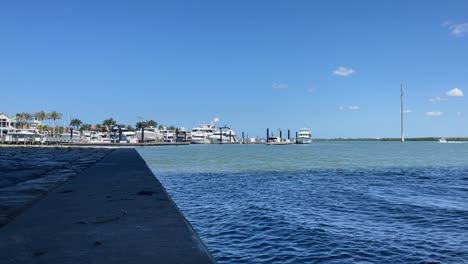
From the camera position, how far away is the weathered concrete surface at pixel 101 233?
4.20 m

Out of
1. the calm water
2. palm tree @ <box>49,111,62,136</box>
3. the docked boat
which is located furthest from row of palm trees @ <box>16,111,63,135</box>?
Result: the calm water

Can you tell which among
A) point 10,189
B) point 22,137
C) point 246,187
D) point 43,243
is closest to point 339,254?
point 43,243

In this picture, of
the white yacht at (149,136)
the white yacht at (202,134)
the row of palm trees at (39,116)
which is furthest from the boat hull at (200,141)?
the row of palm trees at (39,116)

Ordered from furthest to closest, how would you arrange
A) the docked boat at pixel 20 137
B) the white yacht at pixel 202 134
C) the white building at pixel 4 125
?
the white yacht at pixel 202 134, the white building at pixel 4 125, the docked boat at pixel 20 137

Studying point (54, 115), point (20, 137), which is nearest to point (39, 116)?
point (54, 115)

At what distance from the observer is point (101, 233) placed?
213 inches

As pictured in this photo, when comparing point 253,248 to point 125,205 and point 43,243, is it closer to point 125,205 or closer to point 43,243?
point 125,205

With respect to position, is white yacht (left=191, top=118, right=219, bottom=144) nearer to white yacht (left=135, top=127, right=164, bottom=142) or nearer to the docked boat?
white yacht (left=135, top=127, right=164, bottom=142)

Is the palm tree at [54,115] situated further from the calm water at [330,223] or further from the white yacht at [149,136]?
the calm water at [330,223]

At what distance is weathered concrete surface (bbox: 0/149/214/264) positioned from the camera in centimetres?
420

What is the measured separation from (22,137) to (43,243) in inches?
4262

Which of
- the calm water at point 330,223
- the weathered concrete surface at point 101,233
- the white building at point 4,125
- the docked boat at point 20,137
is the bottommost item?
the calm water at point 330,223

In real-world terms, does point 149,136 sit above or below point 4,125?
below

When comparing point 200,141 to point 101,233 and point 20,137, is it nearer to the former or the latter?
point 20,137
